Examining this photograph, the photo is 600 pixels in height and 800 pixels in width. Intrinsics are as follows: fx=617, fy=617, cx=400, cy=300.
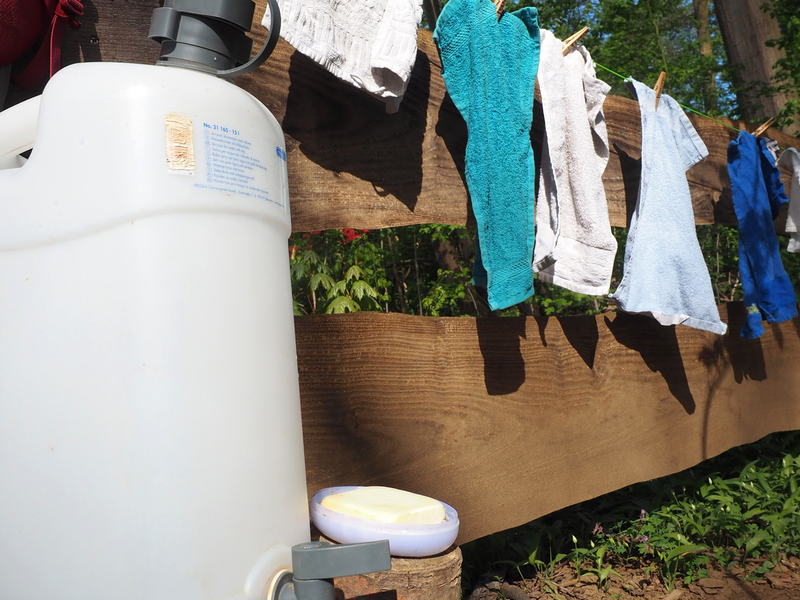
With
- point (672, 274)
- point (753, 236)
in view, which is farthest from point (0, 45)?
point (753, 236)

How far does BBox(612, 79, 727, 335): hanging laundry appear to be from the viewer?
1.82 metres

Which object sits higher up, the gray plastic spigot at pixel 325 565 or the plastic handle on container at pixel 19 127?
the plastic handle on container at pixel 19 127

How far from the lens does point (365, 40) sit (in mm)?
1271

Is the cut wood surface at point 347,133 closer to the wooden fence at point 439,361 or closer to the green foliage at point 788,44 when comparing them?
the wooden fence at point 439,361

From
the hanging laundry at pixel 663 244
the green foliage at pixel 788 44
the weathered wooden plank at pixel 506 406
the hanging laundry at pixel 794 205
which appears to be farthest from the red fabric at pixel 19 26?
the green foliage at pixel 788 44

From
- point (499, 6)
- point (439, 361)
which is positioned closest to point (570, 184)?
point (499, 6)

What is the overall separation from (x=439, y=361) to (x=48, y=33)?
1.02m

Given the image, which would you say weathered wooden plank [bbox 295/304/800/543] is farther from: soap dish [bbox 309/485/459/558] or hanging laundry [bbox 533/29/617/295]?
soap dish [bbox 309/485/459/558]

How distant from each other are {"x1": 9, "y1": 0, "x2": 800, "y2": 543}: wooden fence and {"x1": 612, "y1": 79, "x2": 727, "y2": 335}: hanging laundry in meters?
0.11

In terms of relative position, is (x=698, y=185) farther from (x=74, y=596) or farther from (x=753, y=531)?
(x=74, y=596)

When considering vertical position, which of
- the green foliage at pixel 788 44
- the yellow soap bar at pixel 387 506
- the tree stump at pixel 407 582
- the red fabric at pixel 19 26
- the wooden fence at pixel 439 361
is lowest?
the tree stump at pixel 407 582

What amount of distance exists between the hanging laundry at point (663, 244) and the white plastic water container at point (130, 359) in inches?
53.1

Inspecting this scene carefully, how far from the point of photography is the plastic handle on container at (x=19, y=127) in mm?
815

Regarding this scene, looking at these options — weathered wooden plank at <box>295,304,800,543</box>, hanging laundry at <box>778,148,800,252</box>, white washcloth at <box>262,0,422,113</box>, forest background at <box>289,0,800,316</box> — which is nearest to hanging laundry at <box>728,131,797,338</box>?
weathered wooden plank at <box>295,304,800,543</box>
